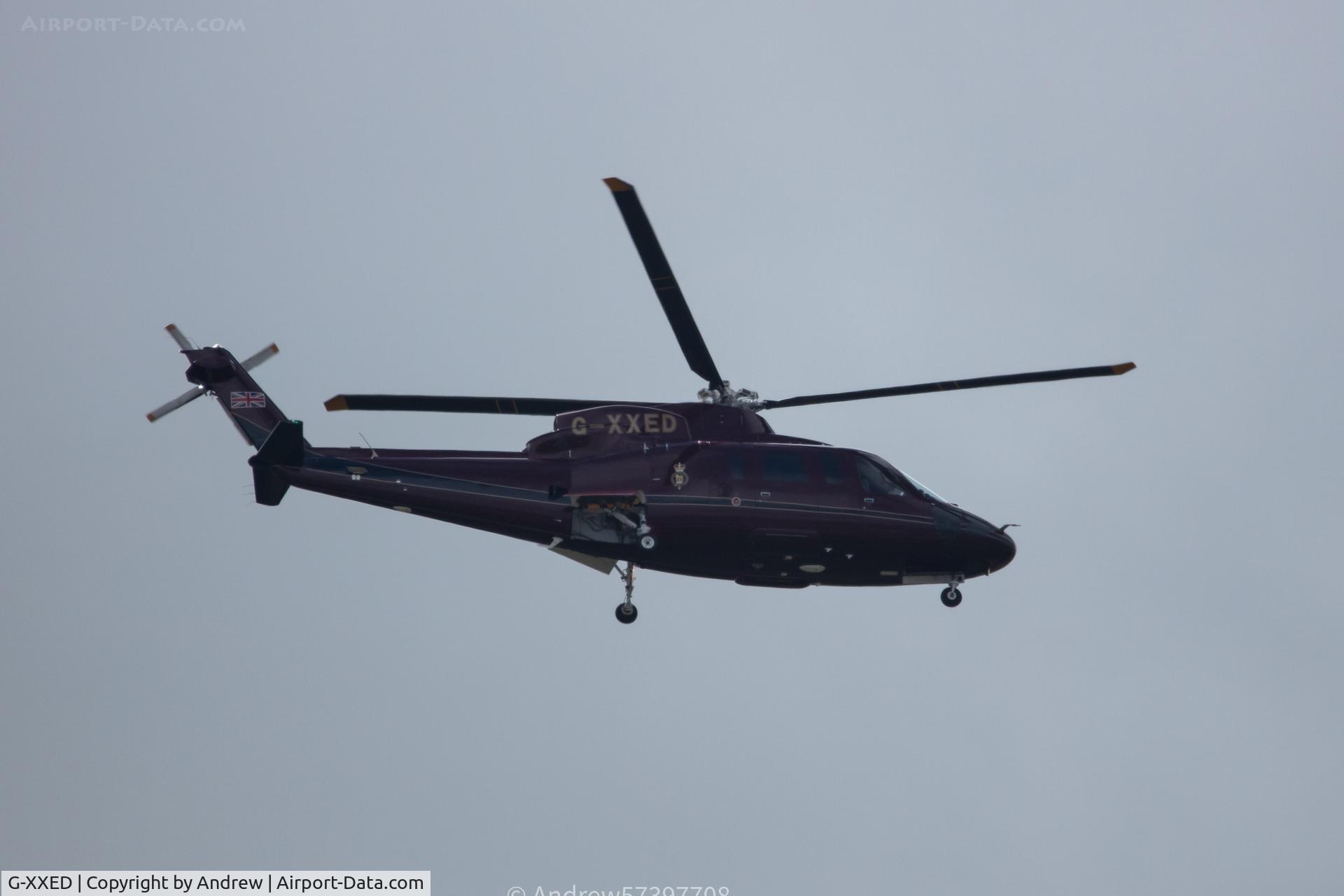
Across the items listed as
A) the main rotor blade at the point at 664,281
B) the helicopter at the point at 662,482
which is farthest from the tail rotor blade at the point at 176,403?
the main rotor blade at the point at 664,281

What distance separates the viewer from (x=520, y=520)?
33281 mm

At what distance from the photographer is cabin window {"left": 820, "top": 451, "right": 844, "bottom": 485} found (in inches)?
1366

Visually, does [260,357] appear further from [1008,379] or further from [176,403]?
[1008,379]

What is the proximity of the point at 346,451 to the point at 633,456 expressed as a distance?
6.07 metres

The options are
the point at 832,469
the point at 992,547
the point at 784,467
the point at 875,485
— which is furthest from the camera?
the point at 992,547

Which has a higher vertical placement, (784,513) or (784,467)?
(784,467)

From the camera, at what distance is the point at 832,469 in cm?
3481

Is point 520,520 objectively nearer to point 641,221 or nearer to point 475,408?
point 475,408

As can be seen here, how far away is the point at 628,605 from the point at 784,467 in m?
4.53

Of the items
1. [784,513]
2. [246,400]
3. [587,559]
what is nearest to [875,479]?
[784,513]

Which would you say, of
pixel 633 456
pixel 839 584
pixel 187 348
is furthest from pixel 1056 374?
pixel 187 348

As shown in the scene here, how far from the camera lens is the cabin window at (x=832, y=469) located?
34688 mm

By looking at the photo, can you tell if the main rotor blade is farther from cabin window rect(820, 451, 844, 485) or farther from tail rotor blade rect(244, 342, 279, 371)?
tail rotor blade rect(244, 342, 279, 371)

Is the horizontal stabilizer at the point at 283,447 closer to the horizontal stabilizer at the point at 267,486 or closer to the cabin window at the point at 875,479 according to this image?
the horizontal stabilizer at the point at 267,486
